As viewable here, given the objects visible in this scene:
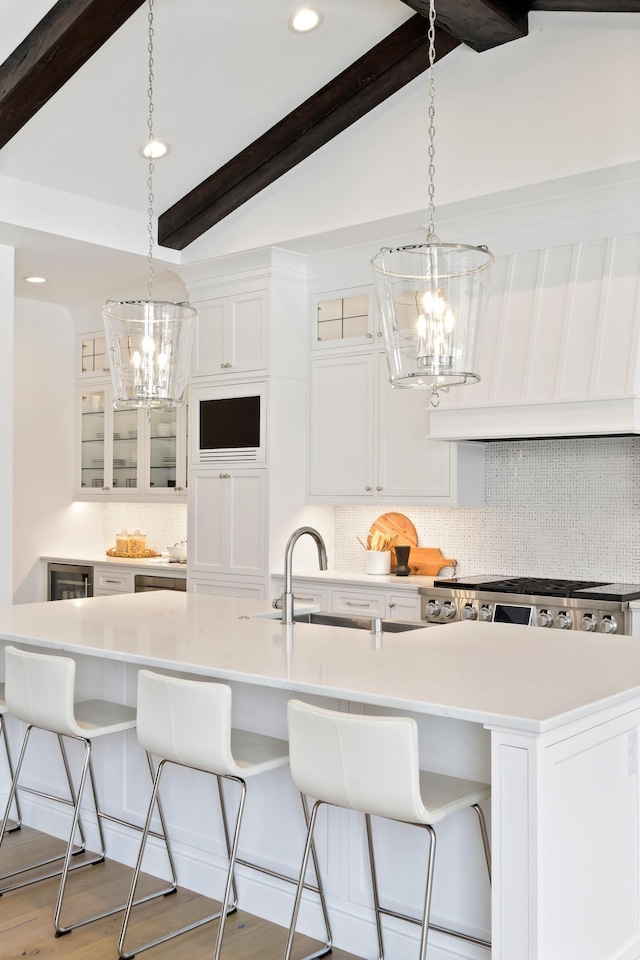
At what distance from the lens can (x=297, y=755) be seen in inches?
90.3

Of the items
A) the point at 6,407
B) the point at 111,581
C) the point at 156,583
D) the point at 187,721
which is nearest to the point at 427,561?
the point at 156,583

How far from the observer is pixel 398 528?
556 cm

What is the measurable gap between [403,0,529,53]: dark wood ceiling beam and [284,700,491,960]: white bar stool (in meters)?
3.06

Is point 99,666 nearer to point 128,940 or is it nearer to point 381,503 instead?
point 128,940

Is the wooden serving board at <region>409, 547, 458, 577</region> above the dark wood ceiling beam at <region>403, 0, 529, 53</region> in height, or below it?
below

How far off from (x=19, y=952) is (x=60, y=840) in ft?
2.86

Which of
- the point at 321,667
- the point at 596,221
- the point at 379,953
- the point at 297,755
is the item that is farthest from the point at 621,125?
the point at 379,953

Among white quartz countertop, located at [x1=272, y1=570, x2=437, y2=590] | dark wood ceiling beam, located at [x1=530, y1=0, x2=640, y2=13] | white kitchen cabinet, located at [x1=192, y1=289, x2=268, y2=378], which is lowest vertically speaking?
white quartz countertop, located at [x1=272, y1=570, x2=437, y2=590]

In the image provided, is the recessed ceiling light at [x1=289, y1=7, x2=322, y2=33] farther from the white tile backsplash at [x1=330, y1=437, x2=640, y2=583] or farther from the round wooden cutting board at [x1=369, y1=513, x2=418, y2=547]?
the round wooden cutting board at [x1=369, y1=513, x2=418, y2=547]

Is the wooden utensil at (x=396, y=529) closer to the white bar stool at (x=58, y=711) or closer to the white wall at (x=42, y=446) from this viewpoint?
the white bar stool at (x=58, y=711)

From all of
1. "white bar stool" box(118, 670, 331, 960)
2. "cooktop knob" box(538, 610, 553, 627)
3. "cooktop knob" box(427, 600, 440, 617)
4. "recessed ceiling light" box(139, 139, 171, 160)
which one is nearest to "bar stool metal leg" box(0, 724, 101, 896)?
"white bar stool" box(118, 670, 331, 960)

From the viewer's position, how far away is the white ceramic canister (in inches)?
210

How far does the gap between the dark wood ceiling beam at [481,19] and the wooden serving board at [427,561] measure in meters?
2.67

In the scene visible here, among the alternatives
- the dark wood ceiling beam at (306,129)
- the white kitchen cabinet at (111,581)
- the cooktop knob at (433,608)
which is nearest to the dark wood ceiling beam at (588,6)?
the dark wood ceiling beam at (306,129)
